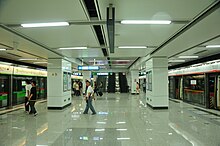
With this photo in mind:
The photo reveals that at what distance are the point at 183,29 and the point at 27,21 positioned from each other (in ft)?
13.5

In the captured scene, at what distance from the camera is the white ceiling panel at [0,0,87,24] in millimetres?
3516

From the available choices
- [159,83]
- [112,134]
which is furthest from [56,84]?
[112,134]

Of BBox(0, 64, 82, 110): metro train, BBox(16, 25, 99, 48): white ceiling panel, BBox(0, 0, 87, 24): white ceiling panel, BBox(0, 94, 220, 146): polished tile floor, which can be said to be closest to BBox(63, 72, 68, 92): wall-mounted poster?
BBox(0, 64, 82, 110): metro train

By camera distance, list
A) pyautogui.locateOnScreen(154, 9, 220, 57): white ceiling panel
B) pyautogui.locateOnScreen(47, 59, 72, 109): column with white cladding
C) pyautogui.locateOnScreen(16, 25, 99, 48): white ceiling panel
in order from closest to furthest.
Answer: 1. pyautogui.locateOnScreen(154, 9, 220, 57): white ceiling panel
2. pyautogui.locateOnScreen(16, 25, 99, 48): white ceiling panel
3. pyautogui.locateOnScreen(47, 59, 72, 109): column with white cladding

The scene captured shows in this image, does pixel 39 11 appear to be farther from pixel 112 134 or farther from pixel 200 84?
pixel 200 84

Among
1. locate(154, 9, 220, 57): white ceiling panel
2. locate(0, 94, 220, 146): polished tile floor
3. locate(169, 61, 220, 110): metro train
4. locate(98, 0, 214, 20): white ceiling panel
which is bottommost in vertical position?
locate(0, 94, 220, 146): polished tile floor

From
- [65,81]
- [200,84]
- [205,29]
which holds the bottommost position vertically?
[200,84]

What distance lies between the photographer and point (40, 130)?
6105 millimetres

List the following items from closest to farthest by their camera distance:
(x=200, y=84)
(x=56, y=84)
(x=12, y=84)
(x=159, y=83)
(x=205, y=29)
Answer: (x=205, y=29) → (x=159, y=83) → (x=56, y=84) → (x=12, y=84) → (x=200, y=84)

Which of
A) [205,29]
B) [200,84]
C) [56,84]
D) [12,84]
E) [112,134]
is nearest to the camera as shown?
[205,29]

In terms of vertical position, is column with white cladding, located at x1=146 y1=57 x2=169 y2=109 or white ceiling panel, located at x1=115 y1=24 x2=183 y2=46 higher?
white ceiling panel, located at x1=115 y1=24 x2=183 y2=46

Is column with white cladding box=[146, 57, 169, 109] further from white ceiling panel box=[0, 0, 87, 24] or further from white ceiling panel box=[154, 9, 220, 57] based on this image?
white ceiling panel box=[0, 0, 87, 24]

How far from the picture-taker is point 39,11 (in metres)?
3.92

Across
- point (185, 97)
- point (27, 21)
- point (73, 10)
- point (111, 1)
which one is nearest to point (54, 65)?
point (27, 21)
